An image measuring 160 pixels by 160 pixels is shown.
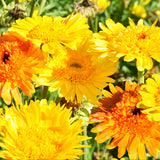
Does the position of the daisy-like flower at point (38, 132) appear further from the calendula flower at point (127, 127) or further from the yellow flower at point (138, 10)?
the yellow flower at point (138, 10)

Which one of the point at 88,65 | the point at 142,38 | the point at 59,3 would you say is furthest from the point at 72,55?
the point at 59,3

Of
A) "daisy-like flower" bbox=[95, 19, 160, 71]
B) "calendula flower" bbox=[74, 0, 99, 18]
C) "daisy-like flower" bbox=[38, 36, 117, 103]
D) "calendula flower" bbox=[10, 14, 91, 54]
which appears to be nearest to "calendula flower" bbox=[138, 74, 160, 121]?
"daisy-like flower" bbox=[95, 19, 160, 71]

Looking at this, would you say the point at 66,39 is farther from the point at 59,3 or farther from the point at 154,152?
the point at 59,3

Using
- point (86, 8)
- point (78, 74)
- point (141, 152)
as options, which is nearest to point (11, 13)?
point (86, 8)

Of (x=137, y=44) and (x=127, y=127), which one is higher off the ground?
(x=137, y=44)

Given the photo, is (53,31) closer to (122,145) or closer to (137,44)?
(137,44)
